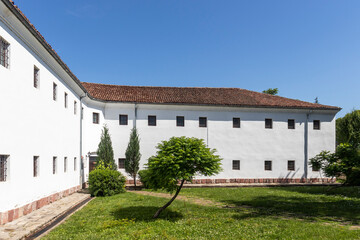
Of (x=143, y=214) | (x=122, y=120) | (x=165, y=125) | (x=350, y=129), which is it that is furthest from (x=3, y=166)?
(x=350, y=129)

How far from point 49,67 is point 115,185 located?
7476 mm

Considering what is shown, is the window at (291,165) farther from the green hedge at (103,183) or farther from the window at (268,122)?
the green hedge at (103,183)

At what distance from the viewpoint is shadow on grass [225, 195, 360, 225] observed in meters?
8.95

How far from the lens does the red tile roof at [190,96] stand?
66.8 ft

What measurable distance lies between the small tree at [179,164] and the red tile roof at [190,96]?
38.9ft

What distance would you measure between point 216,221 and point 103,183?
813 centimetres

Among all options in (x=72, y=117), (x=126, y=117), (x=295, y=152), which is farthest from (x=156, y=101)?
(x=295, y=152)

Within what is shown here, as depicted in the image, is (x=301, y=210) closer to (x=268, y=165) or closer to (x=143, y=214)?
(x=143, y=214)

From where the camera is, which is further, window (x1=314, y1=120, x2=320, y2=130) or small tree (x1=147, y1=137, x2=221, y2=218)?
window (x1=314, y1=120, x2=320, y2=130)

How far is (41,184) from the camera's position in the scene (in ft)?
34.9

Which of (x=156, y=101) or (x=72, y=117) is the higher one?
(x=156, y=101)

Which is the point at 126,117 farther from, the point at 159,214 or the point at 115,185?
the point at 159,214

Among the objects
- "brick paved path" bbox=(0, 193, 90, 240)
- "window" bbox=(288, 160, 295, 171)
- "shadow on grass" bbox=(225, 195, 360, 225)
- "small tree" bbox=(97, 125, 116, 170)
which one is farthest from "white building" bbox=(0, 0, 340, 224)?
"shadow on grass" bbox=(225, 195, 360, 225)

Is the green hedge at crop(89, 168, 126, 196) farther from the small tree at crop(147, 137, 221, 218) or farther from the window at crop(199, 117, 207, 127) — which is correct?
the window at crop(199, 117, 207, 127)
